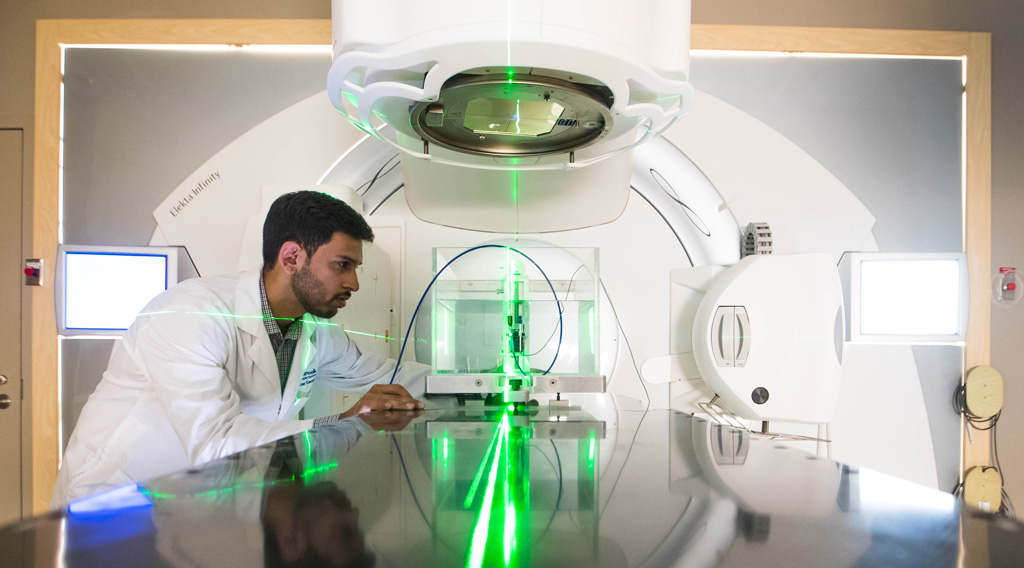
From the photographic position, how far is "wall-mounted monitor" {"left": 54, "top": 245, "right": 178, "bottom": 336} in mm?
1776

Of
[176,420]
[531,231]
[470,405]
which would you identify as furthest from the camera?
[531,231]

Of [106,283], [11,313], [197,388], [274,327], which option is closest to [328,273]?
[274,327]

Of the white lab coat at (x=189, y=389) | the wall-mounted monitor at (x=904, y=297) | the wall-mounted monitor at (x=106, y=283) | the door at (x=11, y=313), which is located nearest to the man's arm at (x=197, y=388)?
the white lab coat at (x=189, y=389)

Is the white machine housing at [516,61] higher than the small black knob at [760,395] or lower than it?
higher

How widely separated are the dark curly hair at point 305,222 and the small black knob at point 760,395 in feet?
4.05

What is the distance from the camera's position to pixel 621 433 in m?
0.97

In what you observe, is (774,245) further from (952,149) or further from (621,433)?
(621,433)

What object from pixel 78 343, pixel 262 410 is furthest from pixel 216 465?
pixel 78 343

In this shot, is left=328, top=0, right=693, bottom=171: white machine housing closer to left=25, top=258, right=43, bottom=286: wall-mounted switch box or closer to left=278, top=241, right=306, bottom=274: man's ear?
left=278, top=241, right=306, bottom=274: man's ear

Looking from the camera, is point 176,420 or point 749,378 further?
point 749,378

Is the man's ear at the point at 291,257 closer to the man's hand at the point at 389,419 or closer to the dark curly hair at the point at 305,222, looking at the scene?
the dark curly hair at the point at 305,222

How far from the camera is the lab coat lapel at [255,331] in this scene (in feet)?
4.89

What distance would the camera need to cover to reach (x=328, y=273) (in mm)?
1613

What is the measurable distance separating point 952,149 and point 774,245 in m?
0.73
